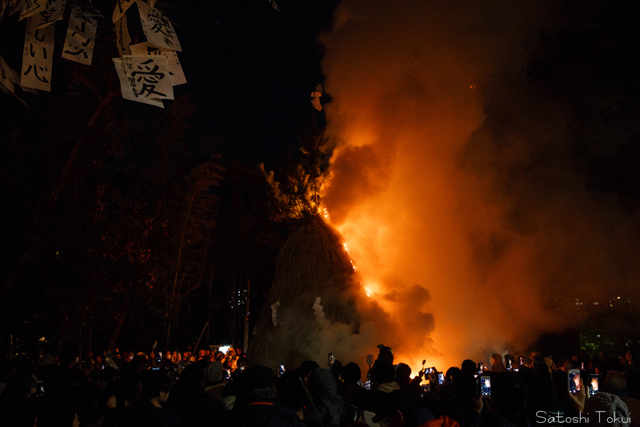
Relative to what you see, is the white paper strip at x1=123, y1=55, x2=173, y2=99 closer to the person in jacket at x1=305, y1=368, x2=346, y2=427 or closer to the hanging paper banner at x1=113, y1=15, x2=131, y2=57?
the hanging paper banner at x1=113, y1=15, x2=131, y2=57

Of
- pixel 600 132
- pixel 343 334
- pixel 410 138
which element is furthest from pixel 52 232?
pixel 600 132

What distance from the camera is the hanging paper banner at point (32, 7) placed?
549 centimetres

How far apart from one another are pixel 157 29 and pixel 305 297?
11343mm

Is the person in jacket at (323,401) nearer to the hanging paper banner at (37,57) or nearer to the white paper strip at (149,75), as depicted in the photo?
the white paper strip at (149,75)

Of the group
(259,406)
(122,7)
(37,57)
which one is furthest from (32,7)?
(259,406)

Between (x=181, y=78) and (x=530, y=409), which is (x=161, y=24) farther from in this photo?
(x=530, y=409)

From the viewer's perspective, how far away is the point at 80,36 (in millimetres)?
6270

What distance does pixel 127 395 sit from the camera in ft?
17.5

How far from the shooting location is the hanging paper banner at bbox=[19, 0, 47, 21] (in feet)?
18.0

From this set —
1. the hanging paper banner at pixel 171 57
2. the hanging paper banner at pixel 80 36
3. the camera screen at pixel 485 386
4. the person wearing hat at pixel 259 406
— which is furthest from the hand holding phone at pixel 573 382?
the hanging paper banner at pixel 80 36

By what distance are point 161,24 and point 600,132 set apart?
1364 centimetres

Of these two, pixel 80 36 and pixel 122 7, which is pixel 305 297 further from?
pixel 122 7

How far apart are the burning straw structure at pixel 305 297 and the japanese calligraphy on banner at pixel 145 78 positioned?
33.9 feet

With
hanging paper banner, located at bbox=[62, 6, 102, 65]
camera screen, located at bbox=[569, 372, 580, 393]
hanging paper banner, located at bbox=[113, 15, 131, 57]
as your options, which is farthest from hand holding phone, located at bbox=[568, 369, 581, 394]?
hanging paper banner, located at bbox=[62, 6, 102, 65]
